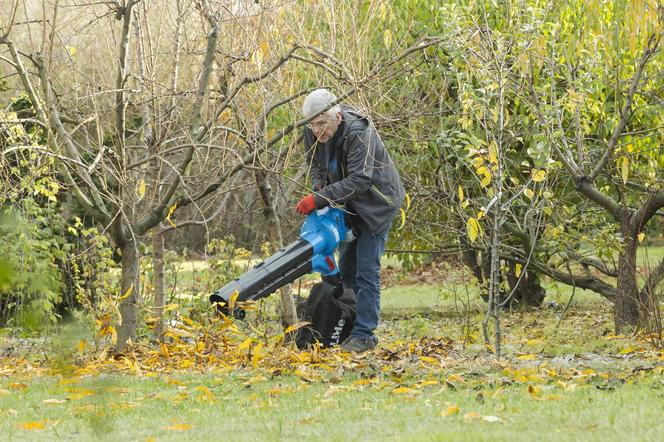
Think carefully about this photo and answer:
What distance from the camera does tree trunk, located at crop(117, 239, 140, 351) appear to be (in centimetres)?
745

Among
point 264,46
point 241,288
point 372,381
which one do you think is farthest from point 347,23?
point 372,381

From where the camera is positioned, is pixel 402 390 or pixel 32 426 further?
pixel 402 390

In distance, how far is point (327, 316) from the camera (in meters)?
7.18

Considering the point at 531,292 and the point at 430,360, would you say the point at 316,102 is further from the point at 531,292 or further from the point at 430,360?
the point at 531,292

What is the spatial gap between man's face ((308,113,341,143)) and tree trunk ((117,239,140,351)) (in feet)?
5.17

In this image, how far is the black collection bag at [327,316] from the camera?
23.3ft

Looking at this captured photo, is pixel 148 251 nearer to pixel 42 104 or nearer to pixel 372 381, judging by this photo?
pixel 42 104

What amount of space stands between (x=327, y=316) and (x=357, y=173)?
3.51 feet

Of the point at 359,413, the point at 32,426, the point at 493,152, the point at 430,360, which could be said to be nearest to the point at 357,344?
the point at 430,360

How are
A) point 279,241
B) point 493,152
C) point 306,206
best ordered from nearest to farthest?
point 493,152 → point 306,206 → point 279,241

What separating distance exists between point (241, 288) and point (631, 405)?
2.81 m

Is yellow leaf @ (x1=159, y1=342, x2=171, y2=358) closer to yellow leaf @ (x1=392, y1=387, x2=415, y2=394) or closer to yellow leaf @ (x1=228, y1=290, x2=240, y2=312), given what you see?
yellow leaf @ (x1=228, y1=290, x2=240, y2=312)

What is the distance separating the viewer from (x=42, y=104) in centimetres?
681

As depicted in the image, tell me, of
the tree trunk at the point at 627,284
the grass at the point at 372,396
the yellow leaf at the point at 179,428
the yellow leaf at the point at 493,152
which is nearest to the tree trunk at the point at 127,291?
the grass at the point at 372,396
